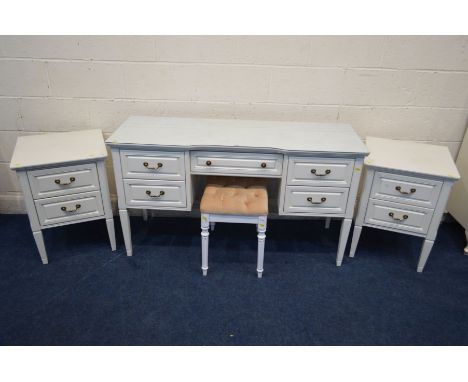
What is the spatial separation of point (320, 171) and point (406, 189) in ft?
1.59

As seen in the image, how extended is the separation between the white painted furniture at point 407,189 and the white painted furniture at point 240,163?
129 millimetres

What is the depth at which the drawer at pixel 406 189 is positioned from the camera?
192 cm

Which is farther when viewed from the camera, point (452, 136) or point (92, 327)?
point (452, 136)

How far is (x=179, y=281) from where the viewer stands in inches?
81.3

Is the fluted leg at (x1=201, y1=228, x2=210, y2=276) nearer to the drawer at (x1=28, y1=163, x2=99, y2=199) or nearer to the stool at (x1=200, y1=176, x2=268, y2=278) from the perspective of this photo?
the stool at (x1=200, y1=176, x2=268, y2=278)

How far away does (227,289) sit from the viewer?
2010mm

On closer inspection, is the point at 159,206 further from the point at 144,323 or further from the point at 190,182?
the point at 144,323

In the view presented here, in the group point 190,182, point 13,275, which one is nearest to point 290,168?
point 190,182

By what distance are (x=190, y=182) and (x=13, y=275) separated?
115cm

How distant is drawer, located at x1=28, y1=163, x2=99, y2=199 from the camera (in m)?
1.92

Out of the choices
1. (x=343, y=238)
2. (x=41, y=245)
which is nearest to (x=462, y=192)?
(x=343, y=238)

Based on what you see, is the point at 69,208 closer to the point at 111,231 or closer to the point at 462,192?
the point at 111,231

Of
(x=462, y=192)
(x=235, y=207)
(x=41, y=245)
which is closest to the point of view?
(x=235, y=207)

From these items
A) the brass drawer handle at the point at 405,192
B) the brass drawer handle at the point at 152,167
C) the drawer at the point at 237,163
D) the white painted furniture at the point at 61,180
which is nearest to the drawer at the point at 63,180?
the white painted furniture at the point at 61,180
